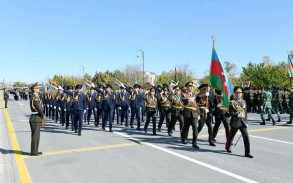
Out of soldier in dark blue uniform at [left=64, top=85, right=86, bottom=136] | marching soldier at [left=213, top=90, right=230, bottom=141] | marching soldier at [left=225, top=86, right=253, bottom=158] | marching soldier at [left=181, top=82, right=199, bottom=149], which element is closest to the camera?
marching soldier at [left=225, top=86, right=253, bottom=158]

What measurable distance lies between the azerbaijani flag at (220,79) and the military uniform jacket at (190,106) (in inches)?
31.0

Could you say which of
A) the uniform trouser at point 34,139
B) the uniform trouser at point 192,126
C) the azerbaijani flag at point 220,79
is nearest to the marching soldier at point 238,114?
the azerbaijani flag at point 220,79

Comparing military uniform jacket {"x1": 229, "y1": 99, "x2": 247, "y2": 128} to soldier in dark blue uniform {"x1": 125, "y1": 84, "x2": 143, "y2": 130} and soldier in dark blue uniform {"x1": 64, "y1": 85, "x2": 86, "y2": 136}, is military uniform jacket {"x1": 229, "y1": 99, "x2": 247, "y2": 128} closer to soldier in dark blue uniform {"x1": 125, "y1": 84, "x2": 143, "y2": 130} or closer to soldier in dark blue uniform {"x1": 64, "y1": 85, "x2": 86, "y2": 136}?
soldier in dark blue uniform {"x1": 64, "y1": 85, "x2": 86, "y2": 136}

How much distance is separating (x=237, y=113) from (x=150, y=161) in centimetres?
260

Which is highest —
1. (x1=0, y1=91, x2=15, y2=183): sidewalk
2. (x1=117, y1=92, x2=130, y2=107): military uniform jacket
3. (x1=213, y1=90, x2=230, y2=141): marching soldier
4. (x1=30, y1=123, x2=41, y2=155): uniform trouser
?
(x1=117, y1=92, x2=130, y2=107): military uniform jacket

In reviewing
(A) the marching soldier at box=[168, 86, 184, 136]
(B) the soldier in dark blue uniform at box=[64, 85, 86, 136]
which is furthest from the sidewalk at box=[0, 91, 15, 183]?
(A) the marching soldier at box=[168, 86, 184, 136]

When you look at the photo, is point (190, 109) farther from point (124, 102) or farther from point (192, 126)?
point (124, 102)

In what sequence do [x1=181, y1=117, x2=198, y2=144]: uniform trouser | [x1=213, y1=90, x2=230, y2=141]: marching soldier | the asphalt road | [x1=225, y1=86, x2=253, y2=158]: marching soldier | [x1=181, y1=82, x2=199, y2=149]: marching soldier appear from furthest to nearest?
[x1=213, y1=90, x2=230, y2=141]: marching soldier → [x1=181, y1=82, x2=199, y2=149]: marching soldier → [x1=181, y1=117, x2=198, y2=144]: uniform trouser → [x1=225, y1=86, x2=253, y2=158]: marching soldier → the asphalt road

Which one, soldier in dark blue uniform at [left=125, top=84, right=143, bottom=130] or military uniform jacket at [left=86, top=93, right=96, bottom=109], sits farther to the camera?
military uniform jacket at [left=86, top=93, right=96, bottom=109]

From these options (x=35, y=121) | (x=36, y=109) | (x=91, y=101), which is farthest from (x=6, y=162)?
(x=91, y=101)

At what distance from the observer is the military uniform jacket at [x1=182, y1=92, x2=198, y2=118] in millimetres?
9422

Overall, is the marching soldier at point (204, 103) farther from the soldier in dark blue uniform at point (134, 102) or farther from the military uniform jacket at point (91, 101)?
the military uniform jacket at point (91, 101)

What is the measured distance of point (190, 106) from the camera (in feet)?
31.2

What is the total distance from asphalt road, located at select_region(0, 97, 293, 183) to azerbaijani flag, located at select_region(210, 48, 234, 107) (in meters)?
1.60
